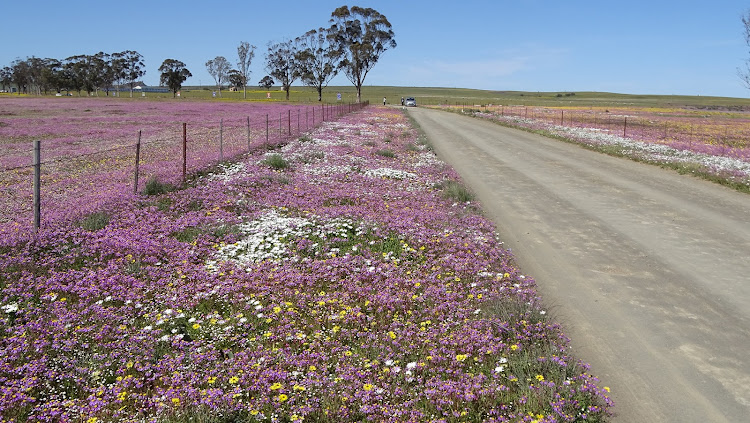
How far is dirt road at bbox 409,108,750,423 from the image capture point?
4.87 metres

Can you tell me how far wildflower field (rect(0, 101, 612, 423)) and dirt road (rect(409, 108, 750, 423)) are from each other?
0.50 metres

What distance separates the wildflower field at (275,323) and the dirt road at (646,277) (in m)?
0.50

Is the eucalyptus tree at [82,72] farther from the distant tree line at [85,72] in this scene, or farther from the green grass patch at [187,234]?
the green grass patch at [187,234]

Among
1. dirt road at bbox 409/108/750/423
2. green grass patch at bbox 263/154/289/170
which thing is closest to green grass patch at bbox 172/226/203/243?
dirt road at bbox 409/108/750/423

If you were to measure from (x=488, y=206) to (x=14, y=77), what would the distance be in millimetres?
224503

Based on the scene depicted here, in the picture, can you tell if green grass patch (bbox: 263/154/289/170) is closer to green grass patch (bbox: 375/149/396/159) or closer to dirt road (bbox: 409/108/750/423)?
green grass patch (bbox: 375/149/396/159)

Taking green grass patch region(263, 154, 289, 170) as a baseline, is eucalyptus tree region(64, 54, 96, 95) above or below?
above

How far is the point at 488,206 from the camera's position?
12914mm

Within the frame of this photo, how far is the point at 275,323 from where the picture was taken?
6.09 metres

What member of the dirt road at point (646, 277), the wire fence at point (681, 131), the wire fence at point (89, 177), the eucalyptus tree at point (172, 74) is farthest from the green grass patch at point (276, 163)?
the eucalyptus tree at point (172, 74)

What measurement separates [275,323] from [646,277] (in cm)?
590

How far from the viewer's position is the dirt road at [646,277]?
16.0 feet

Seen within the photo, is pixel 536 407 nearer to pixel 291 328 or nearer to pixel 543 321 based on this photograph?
pixel 543 321

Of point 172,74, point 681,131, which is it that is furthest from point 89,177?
point 172,74
